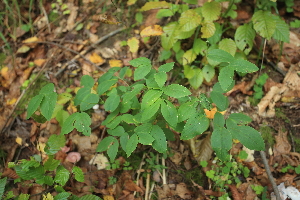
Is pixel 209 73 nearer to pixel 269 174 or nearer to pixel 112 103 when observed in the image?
pixel 269 174

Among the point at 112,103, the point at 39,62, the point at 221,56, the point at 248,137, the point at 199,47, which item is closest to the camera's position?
the point at 248,137

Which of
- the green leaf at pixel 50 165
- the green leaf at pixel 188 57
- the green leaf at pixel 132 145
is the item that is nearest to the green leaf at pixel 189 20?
the green leaf at pixel 188 57

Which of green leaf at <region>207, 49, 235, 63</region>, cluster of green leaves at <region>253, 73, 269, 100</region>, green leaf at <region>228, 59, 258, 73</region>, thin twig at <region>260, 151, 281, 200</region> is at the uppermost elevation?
green leaf at <region>207, 49, 235, 63</region>

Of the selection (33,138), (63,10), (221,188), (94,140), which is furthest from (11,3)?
(221,188)

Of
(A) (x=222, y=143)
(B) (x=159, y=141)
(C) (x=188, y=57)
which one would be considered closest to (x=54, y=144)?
(B) (x=159, y=141)

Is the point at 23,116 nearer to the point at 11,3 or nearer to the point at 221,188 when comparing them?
the point at 11,3

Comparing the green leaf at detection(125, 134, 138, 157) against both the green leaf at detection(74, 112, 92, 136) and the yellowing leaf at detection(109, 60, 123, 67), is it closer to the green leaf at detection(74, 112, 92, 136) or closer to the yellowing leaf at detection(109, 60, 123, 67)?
the green leaf at detection(74, 112, 92, 136)

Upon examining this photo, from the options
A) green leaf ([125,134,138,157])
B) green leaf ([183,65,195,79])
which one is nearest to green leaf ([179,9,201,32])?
green leaf ([183,65,195,79])
